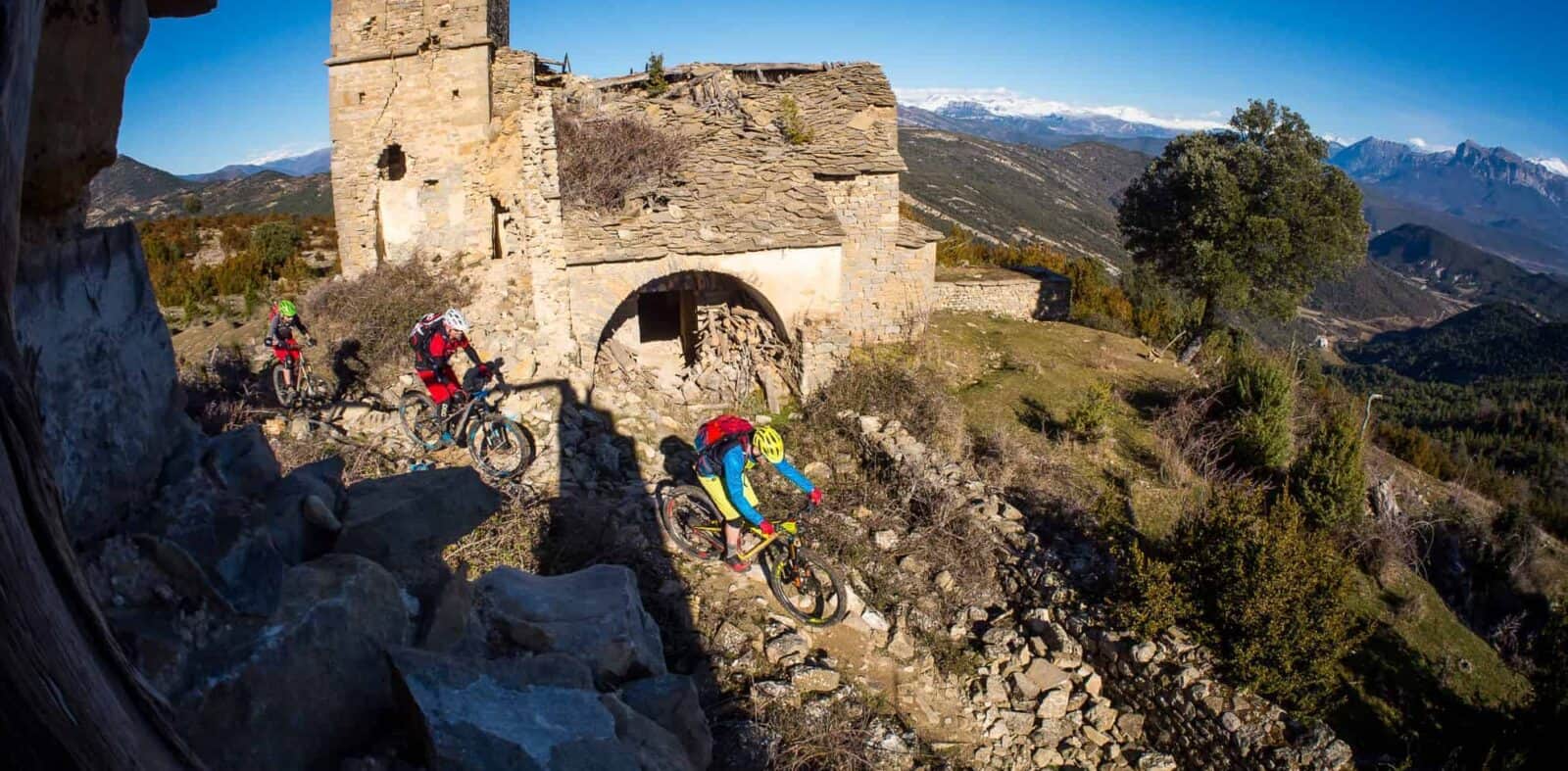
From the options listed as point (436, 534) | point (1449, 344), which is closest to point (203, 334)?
point (436, 534)

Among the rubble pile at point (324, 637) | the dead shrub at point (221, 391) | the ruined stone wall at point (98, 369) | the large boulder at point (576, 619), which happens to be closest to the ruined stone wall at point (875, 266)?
the dead shrub at point (221, 391)

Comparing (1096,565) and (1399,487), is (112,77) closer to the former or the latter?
(1096,565)

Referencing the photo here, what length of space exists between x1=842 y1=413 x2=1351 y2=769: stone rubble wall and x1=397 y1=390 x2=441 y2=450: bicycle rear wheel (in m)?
6.33

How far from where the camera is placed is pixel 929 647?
701 cm

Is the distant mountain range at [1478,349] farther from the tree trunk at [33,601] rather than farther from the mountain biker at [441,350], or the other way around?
the tree trunk at [33,601]

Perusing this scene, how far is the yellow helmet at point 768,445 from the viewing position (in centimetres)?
627

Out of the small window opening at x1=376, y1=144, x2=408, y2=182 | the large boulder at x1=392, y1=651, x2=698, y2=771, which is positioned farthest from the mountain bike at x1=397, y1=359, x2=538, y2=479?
the small window opening at x1=376, y1=144, x2=408, y2=182

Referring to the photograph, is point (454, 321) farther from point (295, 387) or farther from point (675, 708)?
point (675, 708)

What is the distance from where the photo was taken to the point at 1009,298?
21.7 meters

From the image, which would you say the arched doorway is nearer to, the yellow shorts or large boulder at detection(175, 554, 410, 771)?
the yellow shorts

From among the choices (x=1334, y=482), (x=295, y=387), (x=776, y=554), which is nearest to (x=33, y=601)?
(x=776, y=554)

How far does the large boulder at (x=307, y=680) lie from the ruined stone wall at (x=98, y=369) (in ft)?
1.83

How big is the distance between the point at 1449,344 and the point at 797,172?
237 ft

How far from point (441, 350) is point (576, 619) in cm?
494
